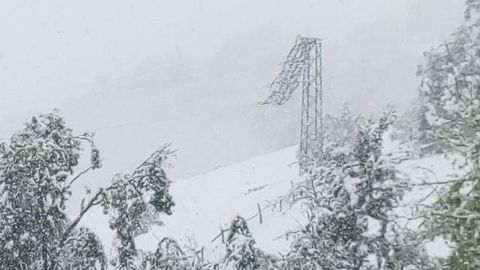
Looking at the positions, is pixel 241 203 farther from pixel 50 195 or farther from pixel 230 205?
pixel 50 195

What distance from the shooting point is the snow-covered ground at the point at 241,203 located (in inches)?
885

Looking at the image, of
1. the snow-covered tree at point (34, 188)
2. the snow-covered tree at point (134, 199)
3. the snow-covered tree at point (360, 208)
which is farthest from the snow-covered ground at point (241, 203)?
the snow-covered tree at point (34, 188)

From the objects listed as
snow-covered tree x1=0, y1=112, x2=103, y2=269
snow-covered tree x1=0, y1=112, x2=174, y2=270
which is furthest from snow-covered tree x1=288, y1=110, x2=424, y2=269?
snow-covered tree x1=0, y1=112, x2=103, y2=269

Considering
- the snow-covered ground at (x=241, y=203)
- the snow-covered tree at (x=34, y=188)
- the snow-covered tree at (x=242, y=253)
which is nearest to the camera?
the snow-covered tree at (x=34, y=188)

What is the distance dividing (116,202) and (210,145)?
76039 millimetres

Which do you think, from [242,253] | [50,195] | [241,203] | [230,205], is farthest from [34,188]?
[230,205]

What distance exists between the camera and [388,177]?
1037cm

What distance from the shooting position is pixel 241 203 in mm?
35625

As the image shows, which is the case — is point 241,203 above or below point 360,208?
below

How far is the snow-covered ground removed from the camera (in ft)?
73.8

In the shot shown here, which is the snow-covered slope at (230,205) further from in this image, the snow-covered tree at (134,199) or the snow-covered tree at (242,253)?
the snow-covered tree at (242,253)

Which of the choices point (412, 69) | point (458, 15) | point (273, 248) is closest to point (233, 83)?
point (412, 69)

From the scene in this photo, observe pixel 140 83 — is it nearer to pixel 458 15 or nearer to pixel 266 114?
pixel 266 114

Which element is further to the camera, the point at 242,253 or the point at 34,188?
the point at 242,253
